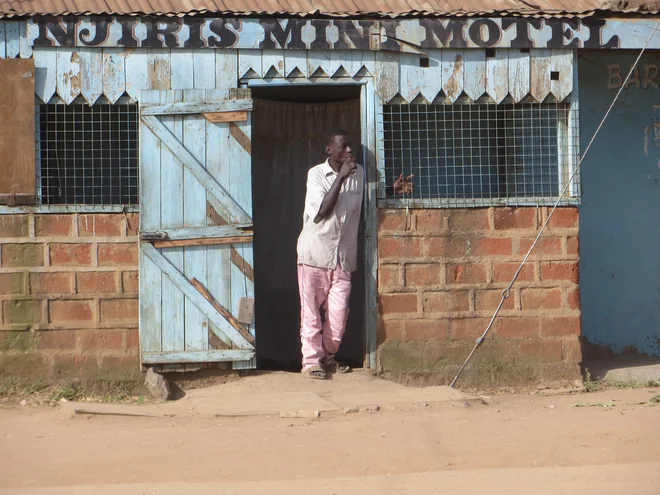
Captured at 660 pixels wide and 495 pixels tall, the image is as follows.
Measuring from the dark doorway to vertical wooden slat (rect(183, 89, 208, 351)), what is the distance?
196 cm

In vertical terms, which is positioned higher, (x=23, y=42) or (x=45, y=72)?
(x=23, y=42)

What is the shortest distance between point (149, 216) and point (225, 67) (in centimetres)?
124

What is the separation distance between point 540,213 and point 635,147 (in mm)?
1692

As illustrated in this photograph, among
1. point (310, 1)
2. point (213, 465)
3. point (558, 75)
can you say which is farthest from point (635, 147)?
point (213, 465)

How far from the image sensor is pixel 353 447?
5.59 metres

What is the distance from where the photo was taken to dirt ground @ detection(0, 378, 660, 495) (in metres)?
5.00

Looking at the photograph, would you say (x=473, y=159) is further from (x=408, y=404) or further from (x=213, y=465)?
(x=213, y=465)

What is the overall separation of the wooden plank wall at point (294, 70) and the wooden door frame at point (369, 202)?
6cm

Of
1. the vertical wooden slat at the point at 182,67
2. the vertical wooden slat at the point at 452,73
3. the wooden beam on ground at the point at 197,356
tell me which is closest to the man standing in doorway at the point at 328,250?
the wooden beam on ground at the point at 197,356

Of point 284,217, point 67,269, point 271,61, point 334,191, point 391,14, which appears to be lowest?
point 67,269

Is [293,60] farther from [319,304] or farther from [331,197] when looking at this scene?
[319,304]

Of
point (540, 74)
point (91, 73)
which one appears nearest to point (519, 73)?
point (540, 74)

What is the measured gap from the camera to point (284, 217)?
909 cm

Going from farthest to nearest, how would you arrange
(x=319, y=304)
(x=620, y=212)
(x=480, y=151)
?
(x=620, y=212) < (x=480, y=151) < (x=319, y=304)
